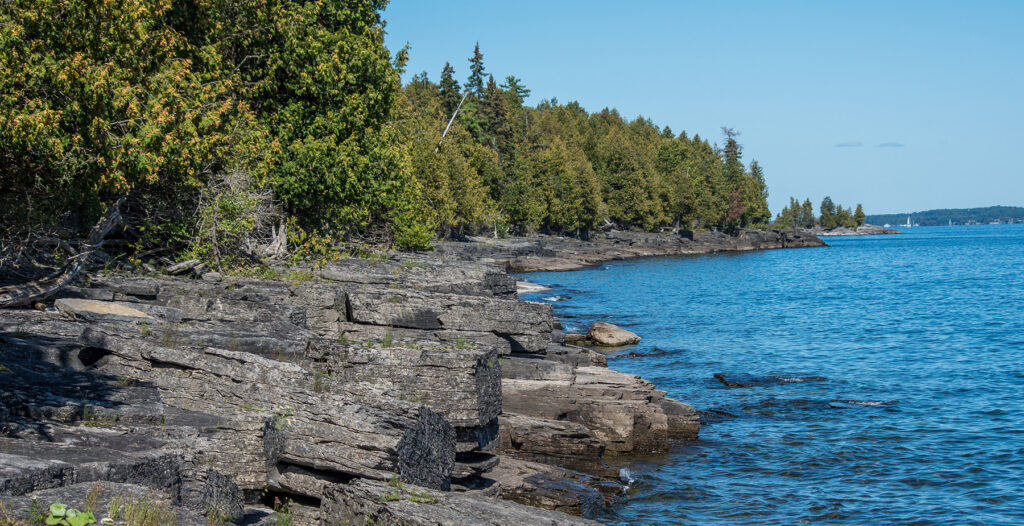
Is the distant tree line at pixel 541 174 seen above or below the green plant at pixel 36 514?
above

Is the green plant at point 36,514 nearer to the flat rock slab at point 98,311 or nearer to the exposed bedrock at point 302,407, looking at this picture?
the exposed bedrock at point 302,407

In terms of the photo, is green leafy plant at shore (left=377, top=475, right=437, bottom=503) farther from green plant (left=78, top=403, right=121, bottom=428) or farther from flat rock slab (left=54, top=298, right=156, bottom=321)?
flat rock slab (left=54, top=298, right=156, bottom=321)

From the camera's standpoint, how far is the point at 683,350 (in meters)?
33.3

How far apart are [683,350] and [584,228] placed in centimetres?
8684

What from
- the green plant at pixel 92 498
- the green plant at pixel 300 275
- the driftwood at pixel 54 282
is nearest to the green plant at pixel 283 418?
the green plant at pixel 92 498

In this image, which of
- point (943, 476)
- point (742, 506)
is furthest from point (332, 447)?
point (943, 476)

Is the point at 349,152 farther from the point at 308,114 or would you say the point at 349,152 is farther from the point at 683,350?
the point at 683,350

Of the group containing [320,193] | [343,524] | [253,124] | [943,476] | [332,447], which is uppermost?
[253,124]

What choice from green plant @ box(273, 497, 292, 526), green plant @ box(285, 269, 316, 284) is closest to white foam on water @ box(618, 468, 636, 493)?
green plant @ box(273, 497, 292, 526)

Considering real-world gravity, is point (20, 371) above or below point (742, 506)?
above

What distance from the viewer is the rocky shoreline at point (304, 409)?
8.28 metres

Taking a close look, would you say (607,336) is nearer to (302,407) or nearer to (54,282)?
(54,282)

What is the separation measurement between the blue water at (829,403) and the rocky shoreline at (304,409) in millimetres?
2070

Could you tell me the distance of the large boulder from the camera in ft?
108
